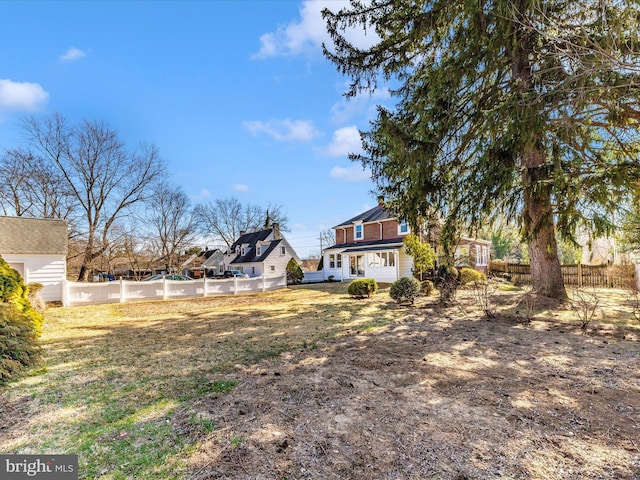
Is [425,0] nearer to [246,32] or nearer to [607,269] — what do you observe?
[246,32]

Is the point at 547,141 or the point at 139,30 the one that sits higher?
the point at 139,30

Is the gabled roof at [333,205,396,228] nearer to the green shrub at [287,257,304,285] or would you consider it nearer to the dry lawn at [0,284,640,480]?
the green shrub at [287,257,304,285]

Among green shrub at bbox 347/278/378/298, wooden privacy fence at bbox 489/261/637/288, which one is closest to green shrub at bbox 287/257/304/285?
green shrub at bbox 347/278/378/298

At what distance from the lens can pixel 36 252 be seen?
13984 mm

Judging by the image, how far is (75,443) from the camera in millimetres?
2768

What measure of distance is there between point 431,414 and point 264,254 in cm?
2869

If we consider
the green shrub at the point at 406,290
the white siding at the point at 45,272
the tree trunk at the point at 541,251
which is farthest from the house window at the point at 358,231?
the white siding at the point at 45,272

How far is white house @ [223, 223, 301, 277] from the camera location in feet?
100

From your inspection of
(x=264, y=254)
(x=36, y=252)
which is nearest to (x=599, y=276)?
(x=264, y=254)

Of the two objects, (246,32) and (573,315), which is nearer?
(573,315)

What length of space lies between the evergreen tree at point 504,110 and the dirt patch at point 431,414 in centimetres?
371

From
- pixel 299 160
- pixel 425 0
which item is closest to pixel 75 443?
pixel 425 0

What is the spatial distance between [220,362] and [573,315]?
893 centimetres

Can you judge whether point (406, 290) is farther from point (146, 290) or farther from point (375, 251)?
point (146, 290)
